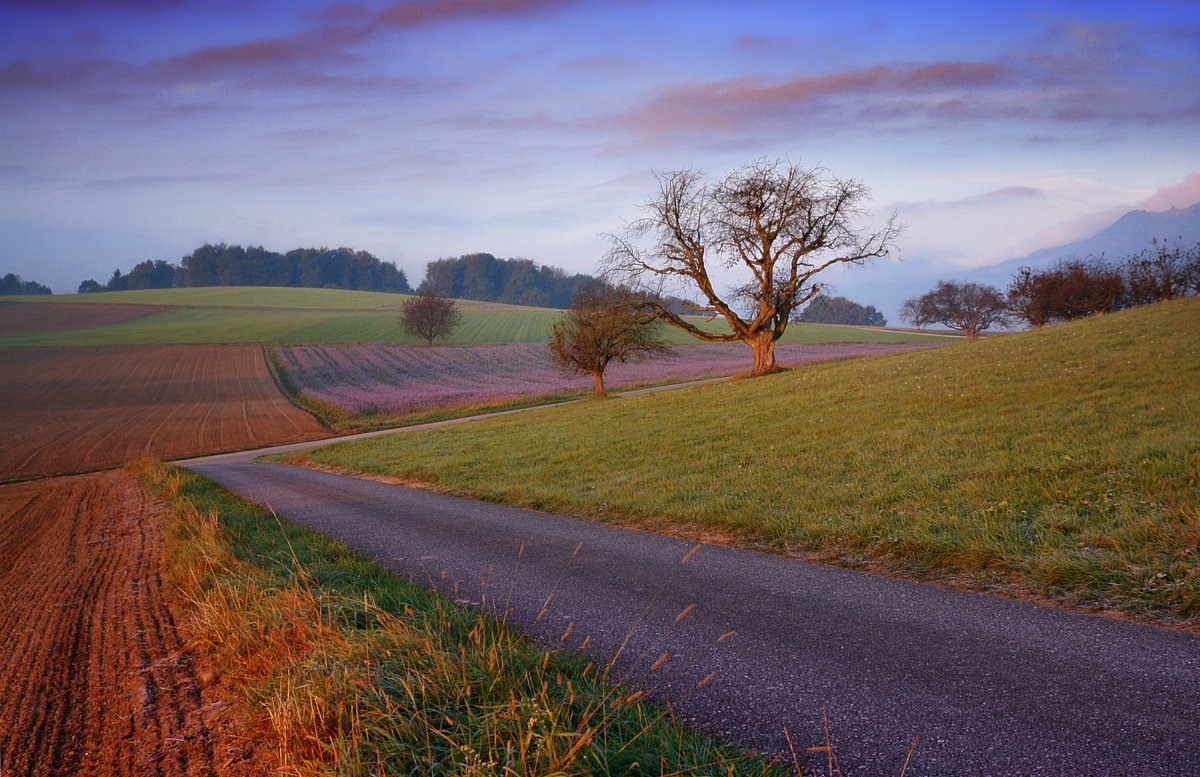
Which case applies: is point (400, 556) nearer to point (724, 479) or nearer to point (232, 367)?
point (724, 479)

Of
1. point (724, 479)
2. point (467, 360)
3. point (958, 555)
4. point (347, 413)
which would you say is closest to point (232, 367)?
point (467, 360)

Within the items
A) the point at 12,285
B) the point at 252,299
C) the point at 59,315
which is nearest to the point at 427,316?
the point at 59,315

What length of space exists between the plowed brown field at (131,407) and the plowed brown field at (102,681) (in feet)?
84.2

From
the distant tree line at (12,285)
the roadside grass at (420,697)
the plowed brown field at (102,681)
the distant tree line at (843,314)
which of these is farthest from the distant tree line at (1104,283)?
the distant tree line at (12,285)

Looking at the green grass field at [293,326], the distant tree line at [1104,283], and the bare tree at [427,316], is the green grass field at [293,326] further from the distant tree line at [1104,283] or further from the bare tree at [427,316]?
the distant tree line at [1104,283]

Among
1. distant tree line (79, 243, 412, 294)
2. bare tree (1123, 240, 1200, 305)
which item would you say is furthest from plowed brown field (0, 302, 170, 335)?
bare tree (1123, 240, 1200, 305)

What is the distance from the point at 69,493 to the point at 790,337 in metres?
78.2

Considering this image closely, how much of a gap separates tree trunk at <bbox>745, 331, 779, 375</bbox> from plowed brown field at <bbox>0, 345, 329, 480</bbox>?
23636 mm

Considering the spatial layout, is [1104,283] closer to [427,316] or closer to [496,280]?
[427,316]

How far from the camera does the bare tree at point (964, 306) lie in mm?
74062

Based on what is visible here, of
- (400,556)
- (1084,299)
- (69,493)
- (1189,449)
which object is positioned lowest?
(69,493)

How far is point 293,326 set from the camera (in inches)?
3536

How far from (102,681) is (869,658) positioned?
5651 mm

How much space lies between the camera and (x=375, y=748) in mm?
3301
